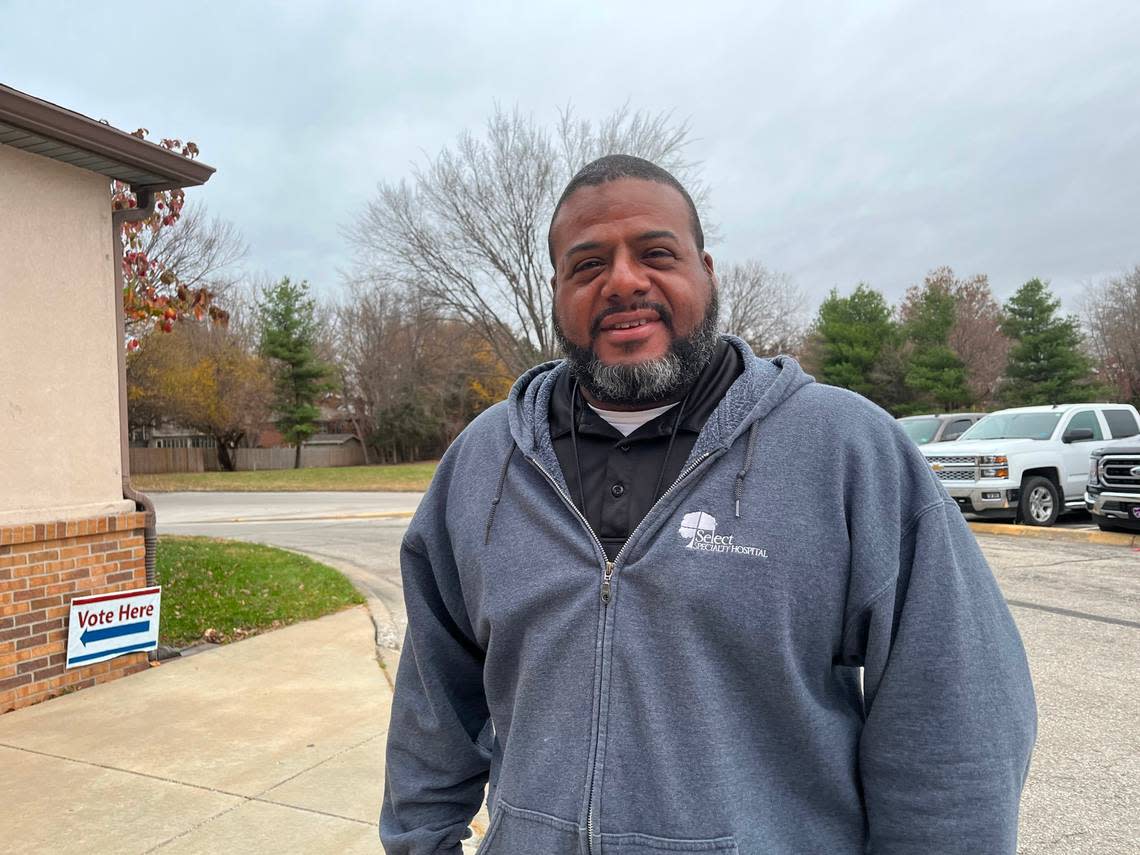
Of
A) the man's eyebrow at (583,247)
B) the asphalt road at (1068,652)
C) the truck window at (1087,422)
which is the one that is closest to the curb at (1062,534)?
the asphalt road at (1068,652)

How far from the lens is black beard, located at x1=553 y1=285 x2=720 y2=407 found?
5.91 ft

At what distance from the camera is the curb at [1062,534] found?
432 inches

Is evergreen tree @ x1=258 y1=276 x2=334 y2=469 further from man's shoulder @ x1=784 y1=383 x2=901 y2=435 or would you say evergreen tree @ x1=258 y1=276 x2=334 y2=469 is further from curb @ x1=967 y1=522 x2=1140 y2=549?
man's shoulder @ x1=784 y1=383 x2=901 y2=435

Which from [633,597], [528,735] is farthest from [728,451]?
[528,735]

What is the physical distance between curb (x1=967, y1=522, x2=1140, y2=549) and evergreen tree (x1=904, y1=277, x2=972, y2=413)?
103 feet

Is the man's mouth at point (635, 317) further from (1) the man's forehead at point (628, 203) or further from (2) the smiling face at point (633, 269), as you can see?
(1) the man's forehead at point (628, 203)

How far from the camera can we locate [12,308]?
500 centimetres

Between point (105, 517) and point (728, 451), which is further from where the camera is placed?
point (105, 517)

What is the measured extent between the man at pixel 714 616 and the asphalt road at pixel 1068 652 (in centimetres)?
233

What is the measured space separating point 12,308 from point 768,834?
510cm

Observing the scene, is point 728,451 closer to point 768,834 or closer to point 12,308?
point 768,834

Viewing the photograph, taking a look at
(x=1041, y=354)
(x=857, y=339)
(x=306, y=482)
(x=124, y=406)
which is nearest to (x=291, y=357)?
(x=306, y=482)

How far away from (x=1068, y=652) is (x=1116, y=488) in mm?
6186

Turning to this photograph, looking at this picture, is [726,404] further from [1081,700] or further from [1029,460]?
[1029,460]
